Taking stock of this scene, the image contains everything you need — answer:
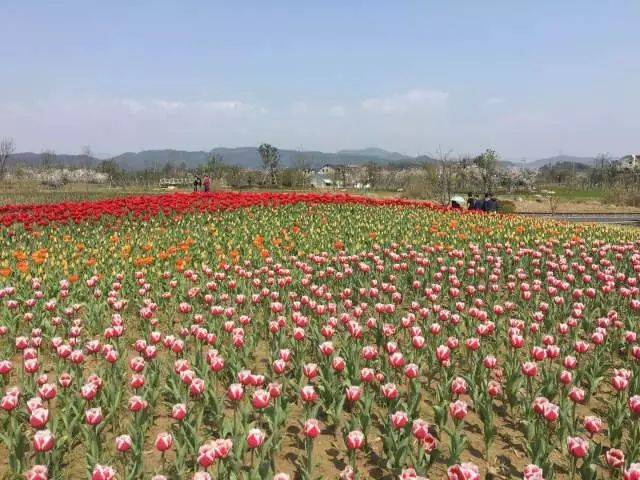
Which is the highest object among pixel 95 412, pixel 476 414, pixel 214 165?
pixel 214 165

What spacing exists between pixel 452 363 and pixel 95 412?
13.8ft

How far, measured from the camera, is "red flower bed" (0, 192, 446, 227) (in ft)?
51.9

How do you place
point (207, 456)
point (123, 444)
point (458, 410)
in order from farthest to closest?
point (458, 410), point (123, 444), point (207, 456)

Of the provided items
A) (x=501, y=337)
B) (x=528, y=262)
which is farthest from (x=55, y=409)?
(x=528, y=262)

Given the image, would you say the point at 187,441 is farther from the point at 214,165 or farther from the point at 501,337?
the point at 214,165

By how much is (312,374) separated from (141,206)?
48.9 feet

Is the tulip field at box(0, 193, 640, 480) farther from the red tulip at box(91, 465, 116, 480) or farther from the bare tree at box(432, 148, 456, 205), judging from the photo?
the bare tree at box(432, 148, 456, 205)

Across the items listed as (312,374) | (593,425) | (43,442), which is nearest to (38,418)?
(43,442)

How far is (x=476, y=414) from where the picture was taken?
5.22 metres

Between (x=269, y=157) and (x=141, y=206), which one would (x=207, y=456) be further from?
(x=269, y=157)

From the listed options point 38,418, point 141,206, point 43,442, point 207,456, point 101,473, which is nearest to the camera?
point 101,473

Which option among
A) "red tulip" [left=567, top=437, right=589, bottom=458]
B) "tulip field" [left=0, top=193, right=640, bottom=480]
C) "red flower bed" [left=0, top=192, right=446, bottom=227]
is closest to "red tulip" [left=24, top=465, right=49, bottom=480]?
"tulip field" [left=0, top=193, right=640, bottom=480]

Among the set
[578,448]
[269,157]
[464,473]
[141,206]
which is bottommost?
[578,448]

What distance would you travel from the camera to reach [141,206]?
698 inches
